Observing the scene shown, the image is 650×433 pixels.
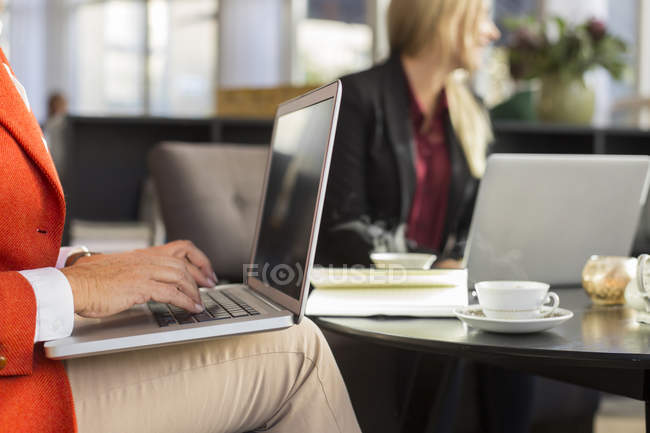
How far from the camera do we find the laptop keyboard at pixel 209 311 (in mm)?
825

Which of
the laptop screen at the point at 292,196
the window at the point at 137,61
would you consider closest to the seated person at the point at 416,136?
the laptop screen at the point at 292,196

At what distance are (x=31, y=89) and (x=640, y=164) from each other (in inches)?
286

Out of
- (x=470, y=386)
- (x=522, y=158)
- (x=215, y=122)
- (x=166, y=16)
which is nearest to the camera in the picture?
(x=522, y=158)

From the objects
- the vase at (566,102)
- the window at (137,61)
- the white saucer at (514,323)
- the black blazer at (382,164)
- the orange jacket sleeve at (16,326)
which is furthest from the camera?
the window at (137,61)

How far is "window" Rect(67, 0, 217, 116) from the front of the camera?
7316 mm

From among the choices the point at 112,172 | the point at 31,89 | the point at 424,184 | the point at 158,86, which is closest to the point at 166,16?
the point at 158,86

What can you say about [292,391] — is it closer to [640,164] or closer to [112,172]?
[640,164]

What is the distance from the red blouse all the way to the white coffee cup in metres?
1.02

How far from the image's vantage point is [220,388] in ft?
2.72

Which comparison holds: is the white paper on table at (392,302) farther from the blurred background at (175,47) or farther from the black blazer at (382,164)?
the blurred background at (175,47)

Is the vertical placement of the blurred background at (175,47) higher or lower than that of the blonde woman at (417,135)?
higher

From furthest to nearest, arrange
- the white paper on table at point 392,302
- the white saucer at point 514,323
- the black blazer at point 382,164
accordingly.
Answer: the black blazer at point 382,164, the white paper on table at point 392,302, the white saucer at point 514,323

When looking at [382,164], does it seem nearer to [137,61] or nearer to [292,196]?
[292,196]

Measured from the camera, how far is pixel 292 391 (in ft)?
2.85
